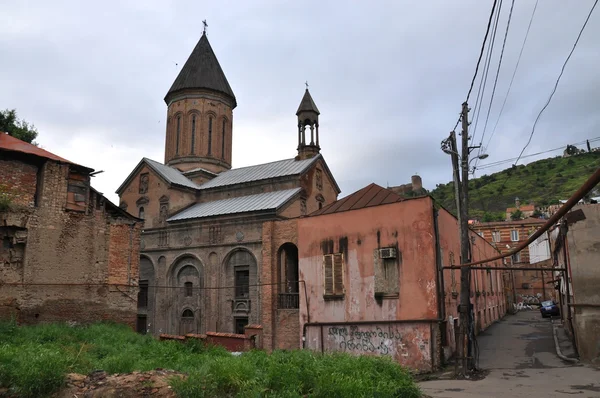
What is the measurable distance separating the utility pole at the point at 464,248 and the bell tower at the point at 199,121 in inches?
853

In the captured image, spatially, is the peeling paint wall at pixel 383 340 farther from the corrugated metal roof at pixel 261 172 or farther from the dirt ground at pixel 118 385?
the corrugated metal roof at pixel 261 172

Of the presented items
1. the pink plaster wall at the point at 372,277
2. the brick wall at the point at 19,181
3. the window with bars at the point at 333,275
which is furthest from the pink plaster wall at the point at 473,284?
the brick wall at the point at 19,181

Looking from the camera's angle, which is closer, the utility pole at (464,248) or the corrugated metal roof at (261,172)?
the utility pole at (464,248)

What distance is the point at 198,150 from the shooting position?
32656 mm

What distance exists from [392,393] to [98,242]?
1217 cm

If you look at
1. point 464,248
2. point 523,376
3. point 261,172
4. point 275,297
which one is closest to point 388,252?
point 464,248

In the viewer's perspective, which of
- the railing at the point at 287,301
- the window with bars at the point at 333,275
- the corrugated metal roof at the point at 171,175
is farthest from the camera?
the corrugated metal roof at the point at 171,175

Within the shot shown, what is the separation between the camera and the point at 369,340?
1575 cm

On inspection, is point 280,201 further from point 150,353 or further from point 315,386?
point 315,386

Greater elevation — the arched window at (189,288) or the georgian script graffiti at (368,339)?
the arched window at (189,288)

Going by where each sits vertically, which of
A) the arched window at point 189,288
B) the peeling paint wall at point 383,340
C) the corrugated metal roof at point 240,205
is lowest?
the peeling paint wall at point 383,340

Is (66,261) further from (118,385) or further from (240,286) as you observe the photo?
(240,286)

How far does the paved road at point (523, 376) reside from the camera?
33.1 ft

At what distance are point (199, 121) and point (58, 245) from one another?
61.6 feet
